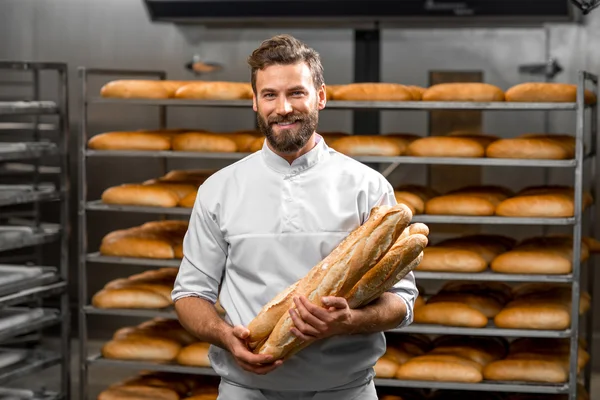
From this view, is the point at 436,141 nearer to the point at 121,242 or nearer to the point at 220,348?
the point at 121,242

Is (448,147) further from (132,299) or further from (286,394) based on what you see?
(286,394)

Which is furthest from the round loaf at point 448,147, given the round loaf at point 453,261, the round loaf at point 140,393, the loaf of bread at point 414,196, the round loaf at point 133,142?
the round loaf at point 140,393

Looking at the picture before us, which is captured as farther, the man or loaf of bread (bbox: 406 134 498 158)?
loaf of bread (bbox: 406 134 498 158)

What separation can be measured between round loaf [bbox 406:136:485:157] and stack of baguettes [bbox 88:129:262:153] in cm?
73

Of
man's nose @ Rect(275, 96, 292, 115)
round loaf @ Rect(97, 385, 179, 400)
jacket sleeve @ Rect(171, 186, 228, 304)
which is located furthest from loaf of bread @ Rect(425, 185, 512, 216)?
man's nose @ Rect(275, 96, 292, 115)

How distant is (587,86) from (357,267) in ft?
10.7

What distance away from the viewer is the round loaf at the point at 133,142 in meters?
4.09

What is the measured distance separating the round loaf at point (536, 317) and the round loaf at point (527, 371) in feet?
0.51

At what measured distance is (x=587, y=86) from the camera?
480 centimetres

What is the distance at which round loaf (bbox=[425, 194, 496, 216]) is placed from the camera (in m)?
3.84

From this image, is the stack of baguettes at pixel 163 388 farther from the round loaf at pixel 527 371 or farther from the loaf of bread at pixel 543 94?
the loaf of bread at pixel 543 94

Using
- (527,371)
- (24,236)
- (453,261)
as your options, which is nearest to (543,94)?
(453,261)

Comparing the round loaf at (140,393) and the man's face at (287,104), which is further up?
the man's face at (287,104)

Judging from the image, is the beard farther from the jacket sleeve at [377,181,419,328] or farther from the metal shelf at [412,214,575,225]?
the metal shelf at [412,214,575,225]
